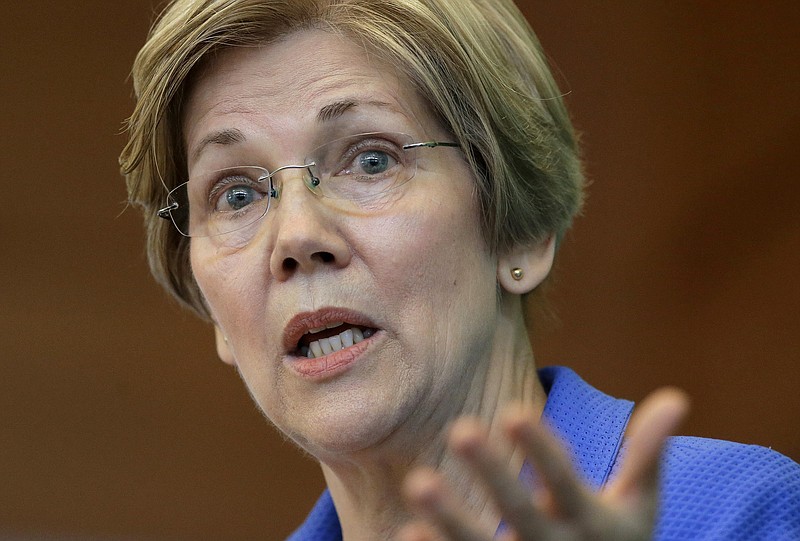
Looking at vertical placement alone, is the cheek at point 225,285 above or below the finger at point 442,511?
above

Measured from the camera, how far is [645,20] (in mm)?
3871

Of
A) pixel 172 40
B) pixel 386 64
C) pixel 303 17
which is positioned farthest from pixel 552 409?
pixel 172 40

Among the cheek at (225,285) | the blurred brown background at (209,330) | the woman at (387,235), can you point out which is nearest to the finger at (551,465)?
the woman at (387,235)

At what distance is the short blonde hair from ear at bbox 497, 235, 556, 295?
2 cm

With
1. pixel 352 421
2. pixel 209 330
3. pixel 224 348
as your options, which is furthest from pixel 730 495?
pixel 209 330

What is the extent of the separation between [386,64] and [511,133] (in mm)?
274

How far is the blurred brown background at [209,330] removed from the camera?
3836 millimetres

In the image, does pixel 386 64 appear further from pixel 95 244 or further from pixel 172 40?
pixel 95 244

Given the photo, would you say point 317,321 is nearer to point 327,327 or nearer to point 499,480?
point 327,327

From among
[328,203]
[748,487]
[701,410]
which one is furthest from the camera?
[701,410]

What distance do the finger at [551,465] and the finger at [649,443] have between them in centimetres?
4

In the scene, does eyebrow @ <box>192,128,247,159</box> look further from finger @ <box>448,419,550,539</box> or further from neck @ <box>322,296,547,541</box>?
finger @ <box>448,419,550,539</box>

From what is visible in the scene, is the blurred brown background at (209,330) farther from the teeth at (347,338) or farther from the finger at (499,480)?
the finger at (499,480)

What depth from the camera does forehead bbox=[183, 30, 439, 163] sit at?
1939 millimetres
